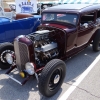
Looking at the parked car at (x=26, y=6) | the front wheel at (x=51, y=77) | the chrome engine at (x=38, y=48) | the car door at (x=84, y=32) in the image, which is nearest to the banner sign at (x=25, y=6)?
the parked car at (x=26, y=6)

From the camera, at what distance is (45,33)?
3.41 metres

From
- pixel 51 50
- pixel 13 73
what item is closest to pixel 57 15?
pixel 51 50

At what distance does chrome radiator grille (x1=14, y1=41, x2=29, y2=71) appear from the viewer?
2.88 meters

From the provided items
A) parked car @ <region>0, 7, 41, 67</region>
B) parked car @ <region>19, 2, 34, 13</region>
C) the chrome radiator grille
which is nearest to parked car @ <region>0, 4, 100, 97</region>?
the chrome radiator grille

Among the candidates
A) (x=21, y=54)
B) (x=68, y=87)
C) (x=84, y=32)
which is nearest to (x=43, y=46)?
(x=21, y=54)

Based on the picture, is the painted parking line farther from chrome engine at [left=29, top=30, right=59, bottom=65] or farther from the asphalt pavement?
chrome engine at [left=29, top=30, right=59, bottom=65]

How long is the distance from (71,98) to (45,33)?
1.58 meters

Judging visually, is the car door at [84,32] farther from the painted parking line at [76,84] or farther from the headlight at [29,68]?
the headlight at [29,68]

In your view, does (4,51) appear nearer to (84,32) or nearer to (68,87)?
(68,87)

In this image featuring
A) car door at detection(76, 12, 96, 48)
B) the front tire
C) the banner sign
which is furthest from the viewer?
the banner sign

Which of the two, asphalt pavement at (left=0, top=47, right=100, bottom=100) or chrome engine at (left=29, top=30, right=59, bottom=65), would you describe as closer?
asphalt pavement at (left=0, top=47, right=100, bottom=100)

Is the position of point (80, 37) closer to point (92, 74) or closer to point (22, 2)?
point (92, 74)

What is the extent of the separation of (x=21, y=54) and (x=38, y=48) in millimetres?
422

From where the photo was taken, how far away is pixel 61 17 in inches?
154
